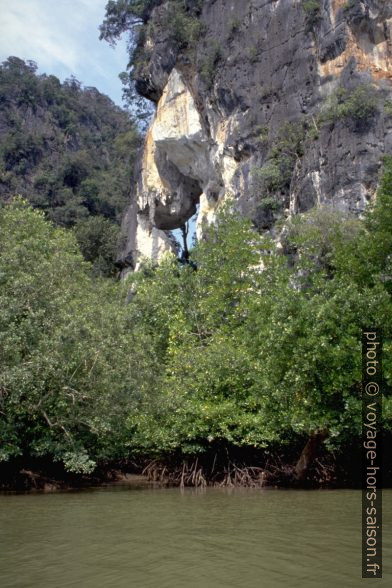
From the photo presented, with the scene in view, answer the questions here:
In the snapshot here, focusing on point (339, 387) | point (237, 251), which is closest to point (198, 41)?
point (237, 251)

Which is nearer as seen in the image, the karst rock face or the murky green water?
the murky green water

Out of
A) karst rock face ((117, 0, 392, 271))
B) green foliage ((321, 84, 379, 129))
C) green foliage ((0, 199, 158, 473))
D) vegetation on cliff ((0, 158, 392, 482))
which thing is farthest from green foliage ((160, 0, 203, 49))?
green foliage ((0, 199, 158, 473))

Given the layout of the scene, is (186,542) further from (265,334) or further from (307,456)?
(307,456)

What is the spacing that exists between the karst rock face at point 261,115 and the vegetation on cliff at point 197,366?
6375mm

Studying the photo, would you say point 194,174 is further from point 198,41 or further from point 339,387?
point 339,387

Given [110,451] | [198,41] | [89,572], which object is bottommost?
[89,572]

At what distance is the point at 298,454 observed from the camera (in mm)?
17812

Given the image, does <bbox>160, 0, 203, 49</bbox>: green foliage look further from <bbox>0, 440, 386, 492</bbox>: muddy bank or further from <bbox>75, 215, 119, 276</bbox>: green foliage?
<bbox>0, 440, 386, 492</bbox>: muddy bank

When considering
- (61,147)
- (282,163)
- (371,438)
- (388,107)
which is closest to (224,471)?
(371,438)

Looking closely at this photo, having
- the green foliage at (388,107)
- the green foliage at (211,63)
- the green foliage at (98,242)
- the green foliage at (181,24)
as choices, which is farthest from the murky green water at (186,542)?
the green foliage at (98,242)

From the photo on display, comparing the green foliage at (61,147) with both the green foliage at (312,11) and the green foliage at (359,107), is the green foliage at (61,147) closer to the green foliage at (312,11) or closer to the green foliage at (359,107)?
the green foliage at (312,11)

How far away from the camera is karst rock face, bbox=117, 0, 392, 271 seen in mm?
24969

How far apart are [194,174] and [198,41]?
682 cm

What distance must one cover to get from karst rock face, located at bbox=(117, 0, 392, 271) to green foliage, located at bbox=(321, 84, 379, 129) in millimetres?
57
